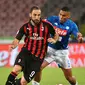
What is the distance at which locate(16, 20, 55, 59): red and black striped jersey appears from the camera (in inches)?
365

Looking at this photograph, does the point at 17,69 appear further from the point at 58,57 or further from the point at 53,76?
the point at 53,76

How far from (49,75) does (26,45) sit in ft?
14.1

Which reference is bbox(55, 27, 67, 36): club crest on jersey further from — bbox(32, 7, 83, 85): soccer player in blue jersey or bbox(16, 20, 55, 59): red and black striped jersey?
bbox(16, 20, 55, 59): red and black striped jersey

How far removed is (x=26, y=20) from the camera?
59.8ft

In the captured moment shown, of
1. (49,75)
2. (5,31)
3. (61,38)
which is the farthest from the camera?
(5,31)

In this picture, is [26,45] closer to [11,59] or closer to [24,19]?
[11,59]

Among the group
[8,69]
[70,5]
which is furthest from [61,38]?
[70,5]

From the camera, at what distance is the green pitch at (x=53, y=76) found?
12099mm

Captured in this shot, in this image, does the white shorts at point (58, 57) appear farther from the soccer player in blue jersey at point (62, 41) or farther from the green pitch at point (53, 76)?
the green pitch at point (53, 76)

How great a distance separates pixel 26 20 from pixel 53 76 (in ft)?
16.9

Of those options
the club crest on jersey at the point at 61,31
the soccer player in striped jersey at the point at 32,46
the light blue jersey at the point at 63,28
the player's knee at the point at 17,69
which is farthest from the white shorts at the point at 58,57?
the player's knee at the point at 17,69

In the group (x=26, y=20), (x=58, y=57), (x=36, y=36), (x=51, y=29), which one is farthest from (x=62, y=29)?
(x=26, y=20)

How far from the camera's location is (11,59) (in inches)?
579

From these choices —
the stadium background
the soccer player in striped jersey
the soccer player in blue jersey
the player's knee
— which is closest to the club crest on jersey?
the soccer player in blue jersey
